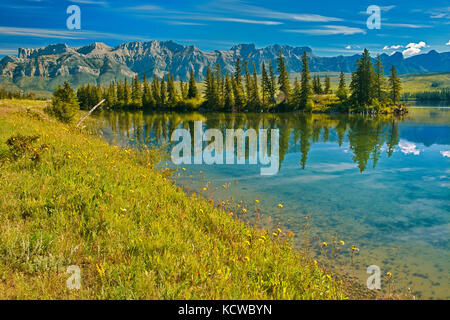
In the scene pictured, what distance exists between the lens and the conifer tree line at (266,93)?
90562 millimetres

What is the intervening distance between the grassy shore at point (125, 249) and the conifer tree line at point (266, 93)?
67.7m

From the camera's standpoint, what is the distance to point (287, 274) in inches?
214

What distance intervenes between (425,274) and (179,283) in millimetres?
6730

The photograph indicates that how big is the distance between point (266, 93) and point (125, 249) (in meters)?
109

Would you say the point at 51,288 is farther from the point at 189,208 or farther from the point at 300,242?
the point at 300,242

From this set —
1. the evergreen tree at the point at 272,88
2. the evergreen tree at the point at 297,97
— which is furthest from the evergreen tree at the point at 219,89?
the evergreen tree at the point at 297,97

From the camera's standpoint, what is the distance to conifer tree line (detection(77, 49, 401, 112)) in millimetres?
90562

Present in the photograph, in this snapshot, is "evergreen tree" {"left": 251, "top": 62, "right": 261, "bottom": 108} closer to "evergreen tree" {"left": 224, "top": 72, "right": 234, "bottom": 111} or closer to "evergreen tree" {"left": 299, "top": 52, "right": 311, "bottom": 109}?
"evergreen tree" {"left": 224, "top": 72, "right": 234, "bottom": 111}

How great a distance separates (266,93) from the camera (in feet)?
360

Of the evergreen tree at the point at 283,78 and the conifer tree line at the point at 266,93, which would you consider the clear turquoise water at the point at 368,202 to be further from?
the evergreen tree at the point at 283,78

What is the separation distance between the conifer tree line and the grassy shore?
67.7m

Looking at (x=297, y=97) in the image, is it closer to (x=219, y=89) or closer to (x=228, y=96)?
(x=228, y=96)

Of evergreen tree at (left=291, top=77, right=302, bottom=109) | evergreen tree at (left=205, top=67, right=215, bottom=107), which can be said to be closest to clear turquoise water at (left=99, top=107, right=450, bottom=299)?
evergreen tree at (left=291, top=77, right=302, bottom=109)
